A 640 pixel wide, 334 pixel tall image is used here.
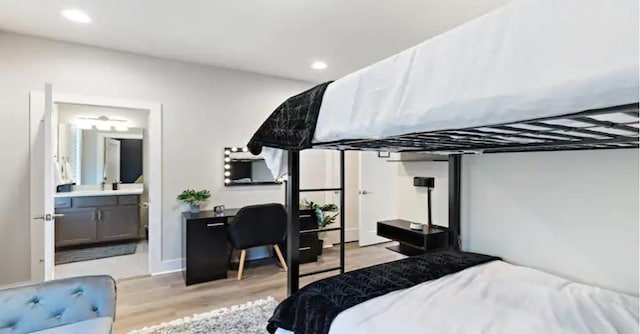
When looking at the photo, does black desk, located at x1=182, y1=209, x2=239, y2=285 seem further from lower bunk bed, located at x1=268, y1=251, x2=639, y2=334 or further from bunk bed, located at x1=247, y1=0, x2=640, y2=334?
lower bunk bed, located at x1=268, y1=251, x2=639, y2=334

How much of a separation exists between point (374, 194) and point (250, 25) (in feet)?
11.0

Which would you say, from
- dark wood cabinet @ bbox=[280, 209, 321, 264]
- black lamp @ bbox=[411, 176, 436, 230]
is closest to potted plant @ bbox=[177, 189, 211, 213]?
dark wood cabinet @ bbox=[280, 209, 321, 264]

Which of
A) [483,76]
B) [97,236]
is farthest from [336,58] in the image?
[97,236]

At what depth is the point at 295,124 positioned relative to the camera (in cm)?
174

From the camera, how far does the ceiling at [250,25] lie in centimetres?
256

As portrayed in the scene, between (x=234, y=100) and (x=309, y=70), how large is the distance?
107cm

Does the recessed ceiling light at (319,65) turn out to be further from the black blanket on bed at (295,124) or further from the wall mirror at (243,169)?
the black blanket on bed at (295,124)

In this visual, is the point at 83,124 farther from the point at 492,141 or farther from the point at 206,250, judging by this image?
the point at 492,141

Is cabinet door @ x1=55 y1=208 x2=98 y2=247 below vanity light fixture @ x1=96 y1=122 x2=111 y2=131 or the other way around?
below

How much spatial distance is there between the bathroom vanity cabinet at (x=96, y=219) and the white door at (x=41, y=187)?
5.84 feet

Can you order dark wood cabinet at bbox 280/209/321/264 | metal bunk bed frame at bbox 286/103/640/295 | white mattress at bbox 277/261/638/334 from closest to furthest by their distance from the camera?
metal bunk bed frame at bbox 286/103/640/295
white mattress at bbox 277/261/638/334
dark wood cabinet at bbox 280/209/321/264

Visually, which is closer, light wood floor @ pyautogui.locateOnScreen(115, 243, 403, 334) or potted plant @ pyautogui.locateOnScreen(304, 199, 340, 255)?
light wood floor @ pyautogui.locateOnScreen(115, 243, 403, 334)

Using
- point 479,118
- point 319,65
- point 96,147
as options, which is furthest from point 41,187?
point 479,118

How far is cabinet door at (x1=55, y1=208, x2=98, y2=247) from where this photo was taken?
4.78m
